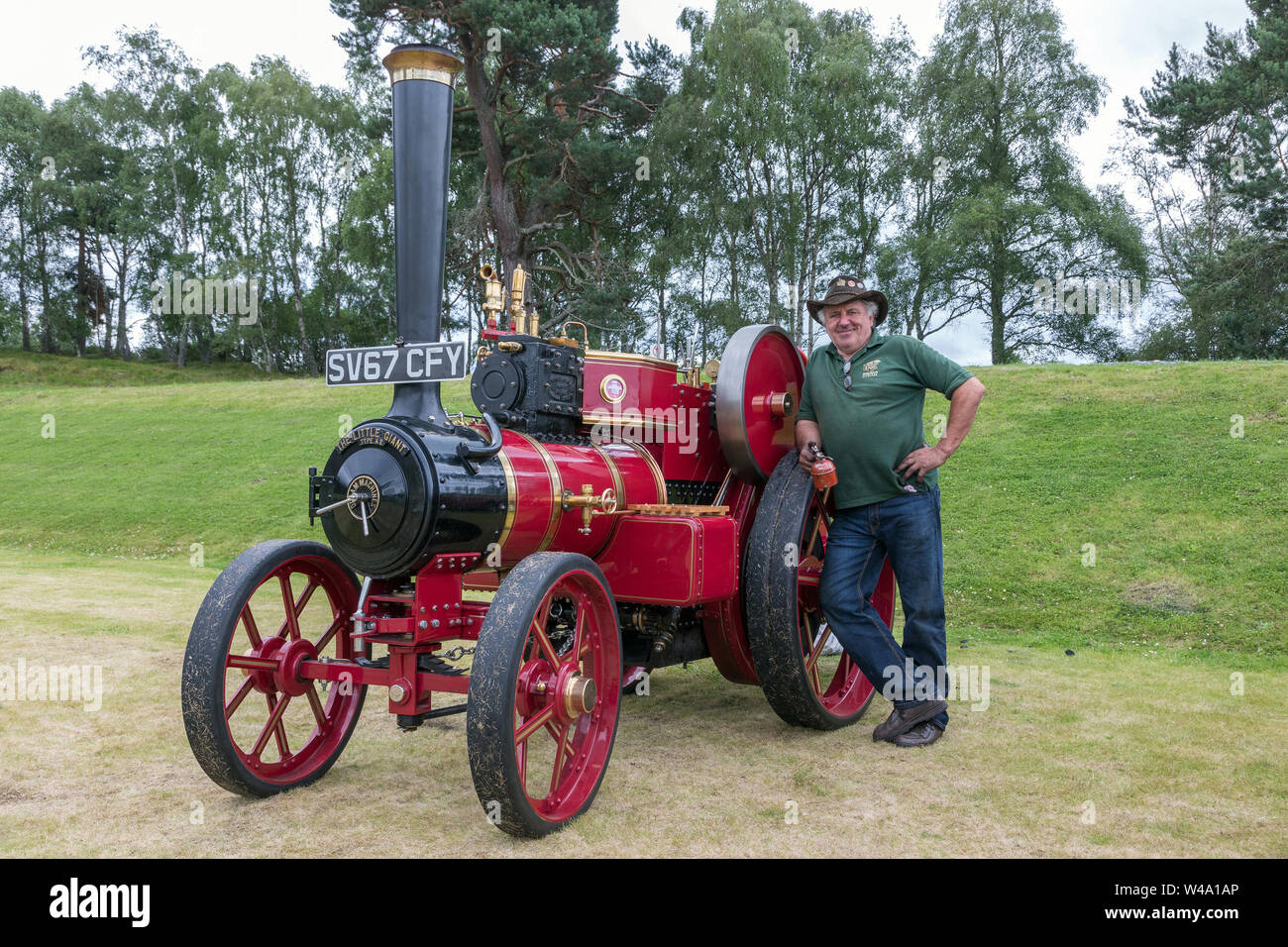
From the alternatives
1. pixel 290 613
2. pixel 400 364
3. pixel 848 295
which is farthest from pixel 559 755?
pixel 848 295

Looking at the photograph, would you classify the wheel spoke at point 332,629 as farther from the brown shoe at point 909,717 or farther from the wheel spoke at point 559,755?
the brown shoe at point 909,717

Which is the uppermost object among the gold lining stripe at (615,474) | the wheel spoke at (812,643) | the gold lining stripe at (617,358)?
the gold lining stripe at (617,358)

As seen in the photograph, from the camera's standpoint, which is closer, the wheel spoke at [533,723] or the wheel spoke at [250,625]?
the wheel spoke at [533,723]

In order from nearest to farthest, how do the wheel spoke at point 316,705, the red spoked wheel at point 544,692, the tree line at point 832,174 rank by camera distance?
the red spoked wheel at point 544,692 < the wheel spoke at point 316,705 < the tree line at point 832,174

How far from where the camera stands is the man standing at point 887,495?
12.8 feet

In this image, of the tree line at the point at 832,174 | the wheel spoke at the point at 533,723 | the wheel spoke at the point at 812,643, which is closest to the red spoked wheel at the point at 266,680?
the wheel spoke at the point at 533,723

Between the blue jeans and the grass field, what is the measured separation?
288mm

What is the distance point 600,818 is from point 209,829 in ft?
3.88

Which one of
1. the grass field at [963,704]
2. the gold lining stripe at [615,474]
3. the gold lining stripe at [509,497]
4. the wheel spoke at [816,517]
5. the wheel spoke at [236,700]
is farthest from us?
the wheel spoke at [816,517]

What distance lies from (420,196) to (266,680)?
5.75 ft

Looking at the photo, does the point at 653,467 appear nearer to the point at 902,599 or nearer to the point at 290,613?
the point at 902,599

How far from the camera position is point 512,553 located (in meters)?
3.28

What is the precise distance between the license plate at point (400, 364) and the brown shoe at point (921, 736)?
236 centimetres

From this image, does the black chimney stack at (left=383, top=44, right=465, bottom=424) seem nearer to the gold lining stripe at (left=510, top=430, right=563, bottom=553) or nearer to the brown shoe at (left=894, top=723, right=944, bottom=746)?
the gold lining stripe at (left=510, top=430, right=563, bottom=553)
